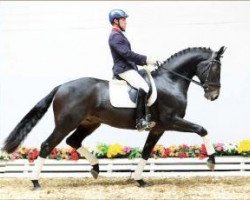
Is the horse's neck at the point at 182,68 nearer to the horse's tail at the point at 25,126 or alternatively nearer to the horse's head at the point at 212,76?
the horse's head at the point at 212,76

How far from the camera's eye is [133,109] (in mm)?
6180

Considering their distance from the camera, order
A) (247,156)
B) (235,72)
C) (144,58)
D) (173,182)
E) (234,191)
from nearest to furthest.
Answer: (234,191) → (144,58) → (173,182) → (247,156) → (235,72)

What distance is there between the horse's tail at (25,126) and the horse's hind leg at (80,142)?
0.57 m

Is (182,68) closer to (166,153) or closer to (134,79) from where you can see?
(134,79)

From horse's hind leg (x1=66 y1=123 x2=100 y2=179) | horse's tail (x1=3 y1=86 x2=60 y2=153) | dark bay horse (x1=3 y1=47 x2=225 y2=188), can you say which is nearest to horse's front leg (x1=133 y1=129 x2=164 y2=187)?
dark bay horse (x1=3 y1=47 x2=225 y2=188)

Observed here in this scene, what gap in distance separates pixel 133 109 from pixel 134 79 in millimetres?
412

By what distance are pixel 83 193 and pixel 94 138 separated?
2.81 meters

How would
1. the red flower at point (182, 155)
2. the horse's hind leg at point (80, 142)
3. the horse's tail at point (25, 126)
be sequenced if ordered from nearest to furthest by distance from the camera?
1. the horse's tail at point (25, 126)
2. the horse's hind leg at point (80, 142)
3. the red flower at point (182, 155)

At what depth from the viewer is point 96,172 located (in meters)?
6.59

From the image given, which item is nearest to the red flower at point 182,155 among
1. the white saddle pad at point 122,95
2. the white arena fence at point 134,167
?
the white arena fence at point 134,167

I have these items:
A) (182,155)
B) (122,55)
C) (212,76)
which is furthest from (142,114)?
(182,155)

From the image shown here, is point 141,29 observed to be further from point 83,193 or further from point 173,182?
point 83,193

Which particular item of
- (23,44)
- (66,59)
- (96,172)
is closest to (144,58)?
(96,172)

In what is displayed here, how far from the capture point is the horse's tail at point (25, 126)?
633 centimetres
